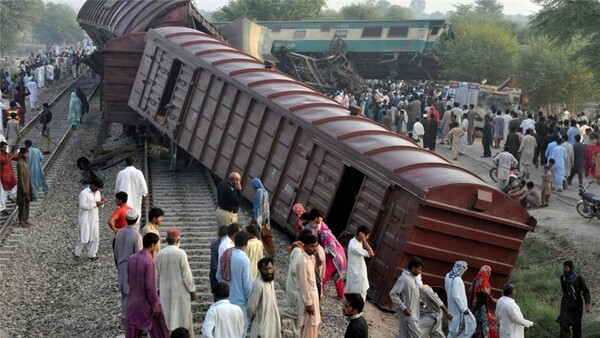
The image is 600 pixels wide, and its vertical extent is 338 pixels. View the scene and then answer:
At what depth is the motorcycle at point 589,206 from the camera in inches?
681

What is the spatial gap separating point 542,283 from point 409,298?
6606mm

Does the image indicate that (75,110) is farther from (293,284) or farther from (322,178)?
(293,284)

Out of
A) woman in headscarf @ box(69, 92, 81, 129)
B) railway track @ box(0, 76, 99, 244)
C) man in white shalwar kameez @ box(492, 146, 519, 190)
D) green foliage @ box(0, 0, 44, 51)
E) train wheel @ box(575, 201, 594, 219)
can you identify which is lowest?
green foliage @ box(0, 0, 44, 51)

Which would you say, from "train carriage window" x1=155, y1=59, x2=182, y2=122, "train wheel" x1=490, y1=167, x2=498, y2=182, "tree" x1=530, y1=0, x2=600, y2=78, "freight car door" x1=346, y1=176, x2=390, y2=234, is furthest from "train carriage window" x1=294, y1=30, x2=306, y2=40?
"freight car door" x1=346, y1=176, x2=390, y2=234

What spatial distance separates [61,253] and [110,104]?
331 inches

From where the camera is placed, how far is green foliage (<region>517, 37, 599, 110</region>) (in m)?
36.8

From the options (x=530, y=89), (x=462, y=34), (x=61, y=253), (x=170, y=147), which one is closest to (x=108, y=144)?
(x=170, y=147)

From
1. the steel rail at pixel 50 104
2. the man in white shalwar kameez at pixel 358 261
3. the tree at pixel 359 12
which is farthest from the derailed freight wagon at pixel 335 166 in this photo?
the tree at pixel 359 12

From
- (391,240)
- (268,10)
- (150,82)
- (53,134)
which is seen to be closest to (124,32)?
(53,134)

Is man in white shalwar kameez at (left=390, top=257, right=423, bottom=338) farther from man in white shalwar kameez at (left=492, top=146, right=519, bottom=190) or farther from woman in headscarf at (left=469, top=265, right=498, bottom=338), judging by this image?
man in white shalwar kameez at (left=492, top=146, right=519, bottom=190)

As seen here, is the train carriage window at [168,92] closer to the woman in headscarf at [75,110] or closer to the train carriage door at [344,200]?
the train carriage door at [344,200]

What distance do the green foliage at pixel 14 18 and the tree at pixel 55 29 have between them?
2168 centimetres

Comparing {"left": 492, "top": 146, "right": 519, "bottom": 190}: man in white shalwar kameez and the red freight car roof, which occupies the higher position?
the red freight car roof

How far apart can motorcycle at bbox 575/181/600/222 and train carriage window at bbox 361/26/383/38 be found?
2821 centimetres
